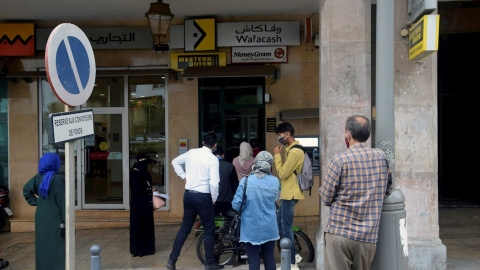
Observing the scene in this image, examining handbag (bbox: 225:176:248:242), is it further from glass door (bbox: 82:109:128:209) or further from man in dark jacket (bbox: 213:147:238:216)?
glass door (bbox: 82:109:128:209)

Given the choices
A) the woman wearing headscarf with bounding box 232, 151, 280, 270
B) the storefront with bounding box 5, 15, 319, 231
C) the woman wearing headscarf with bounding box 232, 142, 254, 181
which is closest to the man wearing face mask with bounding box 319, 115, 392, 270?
the woman wearing headscarf with bounding box 232, 151, 280, 270

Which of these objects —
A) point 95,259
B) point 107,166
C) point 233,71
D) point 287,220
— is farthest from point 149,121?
point 95,259

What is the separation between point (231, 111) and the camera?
34.3 ft

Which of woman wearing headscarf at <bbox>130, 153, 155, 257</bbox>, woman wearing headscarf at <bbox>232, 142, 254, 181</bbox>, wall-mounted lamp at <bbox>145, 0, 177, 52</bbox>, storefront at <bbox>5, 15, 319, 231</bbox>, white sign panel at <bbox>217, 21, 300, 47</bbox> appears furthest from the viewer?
storefront at <bbox>5, 15, 319, 231</bbox>

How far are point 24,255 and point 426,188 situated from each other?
625 centimetres

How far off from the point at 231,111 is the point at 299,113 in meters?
1.50

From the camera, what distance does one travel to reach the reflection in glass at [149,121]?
34.3ft

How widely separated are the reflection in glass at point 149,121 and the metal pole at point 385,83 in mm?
6423

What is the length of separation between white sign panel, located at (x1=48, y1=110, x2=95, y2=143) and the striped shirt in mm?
2133

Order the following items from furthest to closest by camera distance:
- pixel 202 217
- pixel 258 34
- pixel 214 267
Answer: pixel 258 34
pixel 214 267
pixel 202 217

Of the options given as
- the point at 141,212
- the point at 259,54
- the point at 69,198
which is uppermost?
the point at 259,54

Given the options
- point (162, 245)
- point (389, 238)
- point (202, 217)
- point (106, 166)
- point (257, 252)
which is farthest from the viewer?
point (106, 166)

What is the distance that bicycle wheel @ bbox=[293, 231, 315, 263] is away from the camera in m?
6.89

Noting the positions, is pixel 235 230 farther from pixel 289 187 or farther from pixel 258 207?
pixel 258 207
